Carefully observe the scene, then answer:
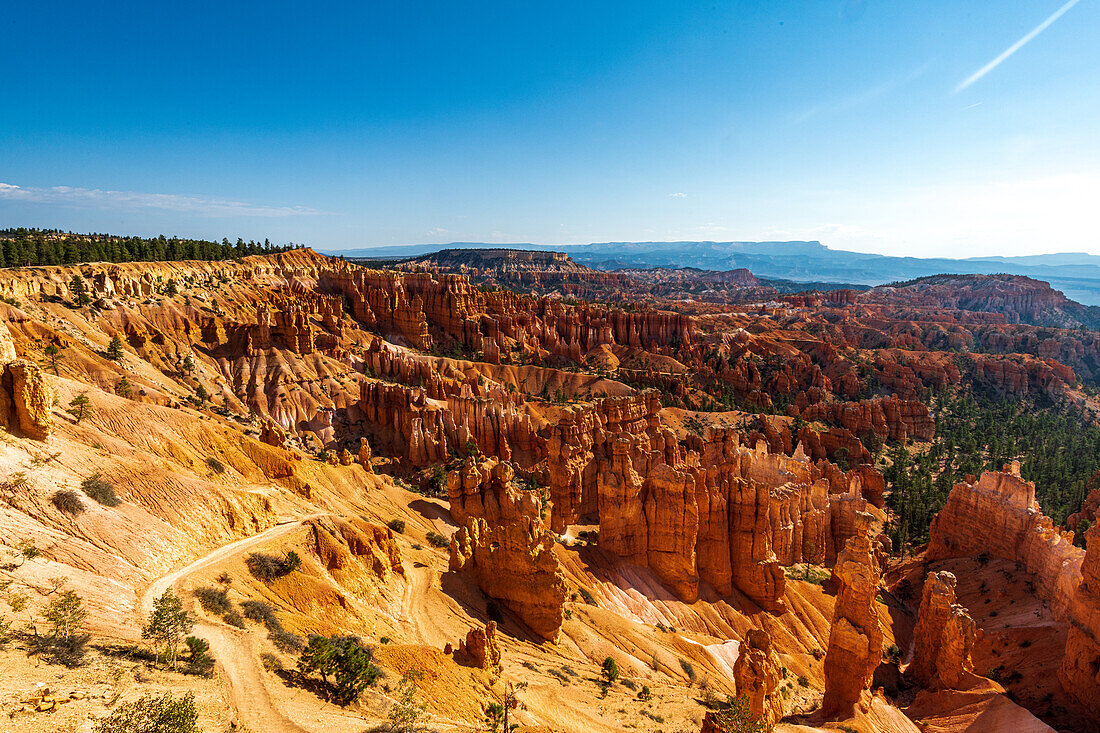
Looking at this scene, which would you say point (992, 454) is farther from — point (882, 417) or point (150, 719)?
point (150, 719)

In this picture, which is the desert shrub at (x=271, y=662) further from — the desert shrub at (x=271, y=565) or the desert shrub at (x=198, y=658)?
the desert shrub at (x=271, y=565)

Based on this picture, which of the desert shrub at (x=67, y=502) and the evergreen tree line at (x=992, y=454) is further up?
the desert shrub at (x=67, y=502)

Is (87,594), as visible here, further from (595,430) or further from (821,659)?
(595,430)

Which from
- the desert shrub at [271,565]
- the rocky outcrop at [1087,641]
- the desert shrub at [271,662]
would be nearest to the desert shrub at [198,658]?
the desert shrub at [271,662]

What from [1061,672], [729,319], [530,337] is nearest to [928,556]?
[1061,672]

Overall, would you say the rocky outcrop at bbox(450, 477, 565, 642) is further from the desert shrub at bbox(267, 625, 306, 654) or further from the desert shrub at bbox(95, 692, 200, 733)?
the desert shrub at bbox(95, 692, 200, 733)

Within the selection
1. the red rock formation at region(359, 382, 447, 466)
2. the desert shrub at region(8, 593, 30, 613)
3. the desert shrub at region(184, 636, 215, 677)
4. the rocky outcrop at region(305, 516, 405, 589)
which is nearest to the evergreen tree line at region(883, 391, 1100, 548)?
the red rock formation at region(359, 382, 447, 466)


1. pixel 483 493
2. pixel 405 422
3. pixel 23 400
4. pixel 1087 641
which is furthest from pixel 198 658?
pixel 405 422

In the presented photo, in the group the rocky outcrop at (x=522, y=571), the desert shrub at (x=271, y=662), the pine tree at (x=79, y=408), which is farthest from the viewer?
the rocky outcrop at (x=522, y=571)
